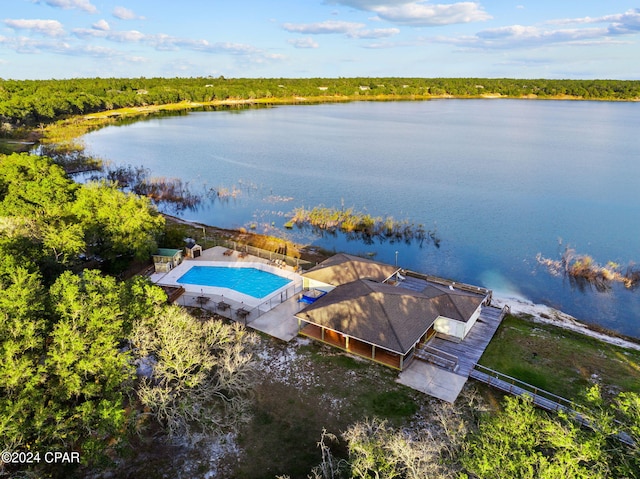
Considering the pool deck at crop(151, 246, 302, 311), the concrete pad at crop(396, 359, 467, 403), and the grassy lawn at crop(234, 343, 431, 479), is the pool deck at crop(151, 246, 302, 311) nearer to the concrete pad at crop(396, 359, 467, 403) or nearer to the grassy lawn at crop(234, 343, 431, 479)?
the grassy lawn at crop(234, 343, 431, 479)

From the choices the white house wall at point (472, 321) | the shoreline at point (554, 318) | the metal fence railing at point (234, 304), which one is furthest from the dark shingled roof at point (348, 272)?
the shoreline at point (554, 318)

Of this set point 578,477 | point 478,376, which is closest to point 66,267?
point 478,376

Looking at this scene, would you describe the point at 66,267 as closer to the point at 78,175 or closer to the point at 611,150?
the point at 78,175

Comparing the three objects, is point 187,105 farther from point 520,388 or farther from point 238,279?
point 520,388

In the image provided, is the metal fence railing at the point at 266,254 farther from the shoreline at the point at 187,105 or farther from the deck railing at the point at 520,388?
the shoreline at the point at 187,105

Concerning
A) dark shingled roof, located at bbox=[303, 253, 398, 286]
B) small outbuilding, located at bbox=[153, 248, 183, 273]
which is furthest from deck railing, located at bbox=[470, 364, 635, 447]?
small outbuilding, located at bbox=[153, 248, 183, 273]

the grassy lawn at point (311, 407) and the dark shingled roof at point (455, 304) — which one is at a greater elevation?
the dark shingled roof at point (455, 304)
